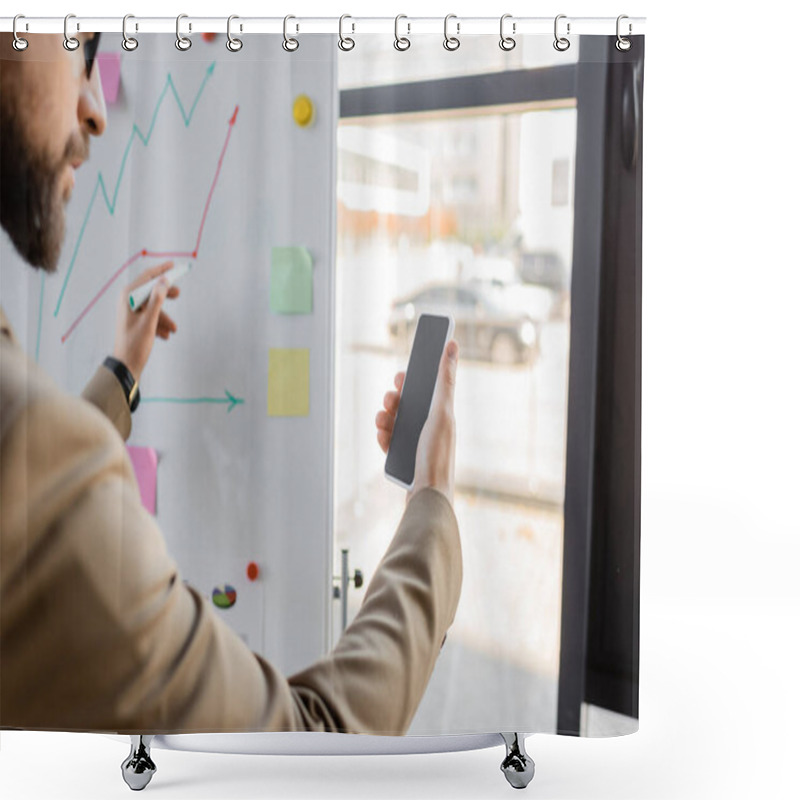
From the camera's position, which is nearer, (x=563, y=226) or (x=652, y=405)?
(x=563, y=226)

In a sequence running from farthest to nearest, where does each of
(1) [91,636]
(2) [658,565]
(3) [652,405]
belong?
(2) [658,565] < (3) [652,405] < (1) [91,636]

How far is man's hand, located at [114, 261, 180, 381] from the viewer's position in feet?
5.67

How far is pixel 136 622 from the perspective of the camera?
165 centimetres

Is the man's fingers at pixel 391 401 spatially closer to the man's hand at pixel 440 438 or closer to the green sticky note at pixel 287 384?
the man's hand at pixel 440 438

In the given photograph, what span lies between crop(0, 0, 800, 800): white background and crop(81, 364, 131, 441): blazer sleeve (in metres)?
0.81

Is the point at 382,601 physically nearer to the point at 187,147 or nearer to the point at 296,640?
the point at 296,640

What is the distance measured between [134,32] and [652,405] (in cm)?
172

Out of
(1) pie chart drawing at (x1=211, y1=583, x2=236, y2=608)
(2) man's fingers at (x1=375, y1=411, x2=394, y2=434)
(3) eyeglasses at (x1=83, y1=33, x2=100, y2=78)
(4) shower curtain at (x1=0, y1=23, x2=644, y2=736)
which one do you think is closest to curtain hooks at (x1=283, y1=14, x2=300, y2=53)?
(4) shower curtain at (x1=0, y1=23, x2=644, y2=736)

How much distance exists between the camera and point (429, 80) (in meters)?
1.70

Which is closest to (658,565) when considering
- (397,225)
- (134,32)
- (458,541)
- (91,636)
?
(458,541)

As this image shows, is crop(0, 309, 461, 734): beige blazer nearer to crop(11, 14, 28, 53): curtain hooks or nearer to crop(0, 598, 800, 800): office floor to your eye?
crop(0, 598, 800, 800): office floor

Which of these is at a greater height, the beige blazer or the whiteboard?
the whiteboard

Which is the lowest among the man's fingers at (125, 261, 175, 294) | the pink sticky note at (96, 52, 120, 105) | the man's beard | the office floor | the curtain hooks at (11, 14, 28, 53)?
the office floor

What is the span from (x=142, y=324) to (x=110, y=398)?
0.48ft
